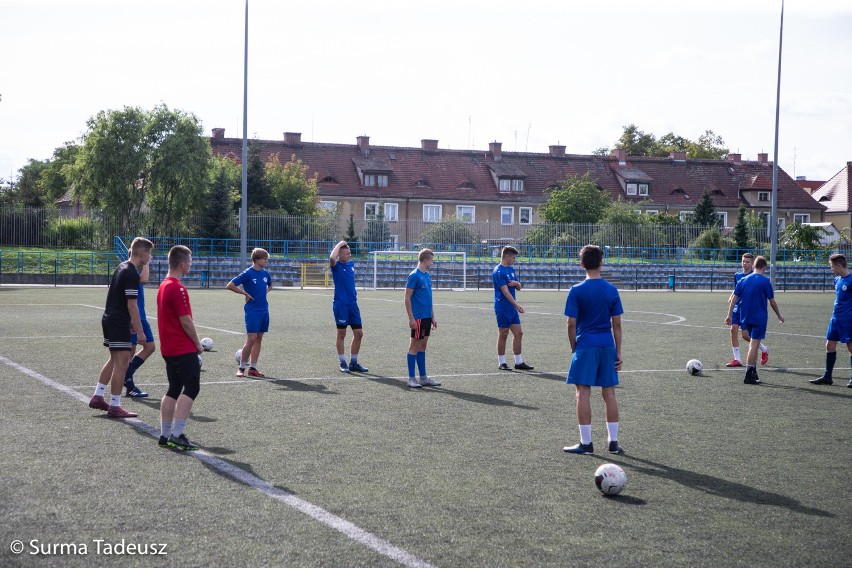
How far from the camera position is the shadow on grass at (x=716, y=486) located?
263 inches

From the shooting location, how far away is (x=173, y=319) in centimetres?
800

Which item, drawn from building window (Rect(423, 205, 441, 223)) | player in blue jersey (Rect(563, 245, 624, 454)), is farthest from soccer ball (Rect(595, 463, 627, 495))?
building window (Rect(423, 205, 441, 223))

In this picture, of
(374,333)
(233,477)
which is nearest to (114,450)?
(233,477)

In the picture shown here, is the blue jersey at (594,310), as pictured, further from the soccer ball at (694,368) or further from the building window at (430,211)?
the building window at (430,211)

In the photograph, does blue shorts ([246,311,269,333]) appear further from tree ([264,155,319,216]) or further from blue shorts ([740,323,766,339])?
tree ([264,155,319,216])

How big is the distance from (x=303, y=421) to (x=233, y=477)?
2509mm

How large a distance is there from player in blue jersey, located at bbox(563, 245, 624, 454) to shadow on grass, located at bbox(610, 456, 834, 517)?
547 millimetres

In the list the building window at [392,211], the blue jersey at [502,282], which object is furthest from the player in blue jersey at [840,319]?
the building window at [392,211]

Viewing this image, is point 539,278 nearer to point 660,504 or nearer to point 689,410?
point 689,410

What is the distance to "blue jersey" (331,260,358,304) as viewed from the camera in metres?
13.6

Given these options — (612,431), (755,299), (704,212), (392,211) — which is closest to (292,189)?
(392,211)

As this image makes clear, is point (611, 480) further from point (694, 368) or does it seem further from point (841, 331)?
point (841, 331)

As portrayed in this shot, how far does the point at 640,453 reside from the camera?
27.6 ft

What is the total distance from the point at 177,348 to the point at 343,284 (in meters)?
5.75
